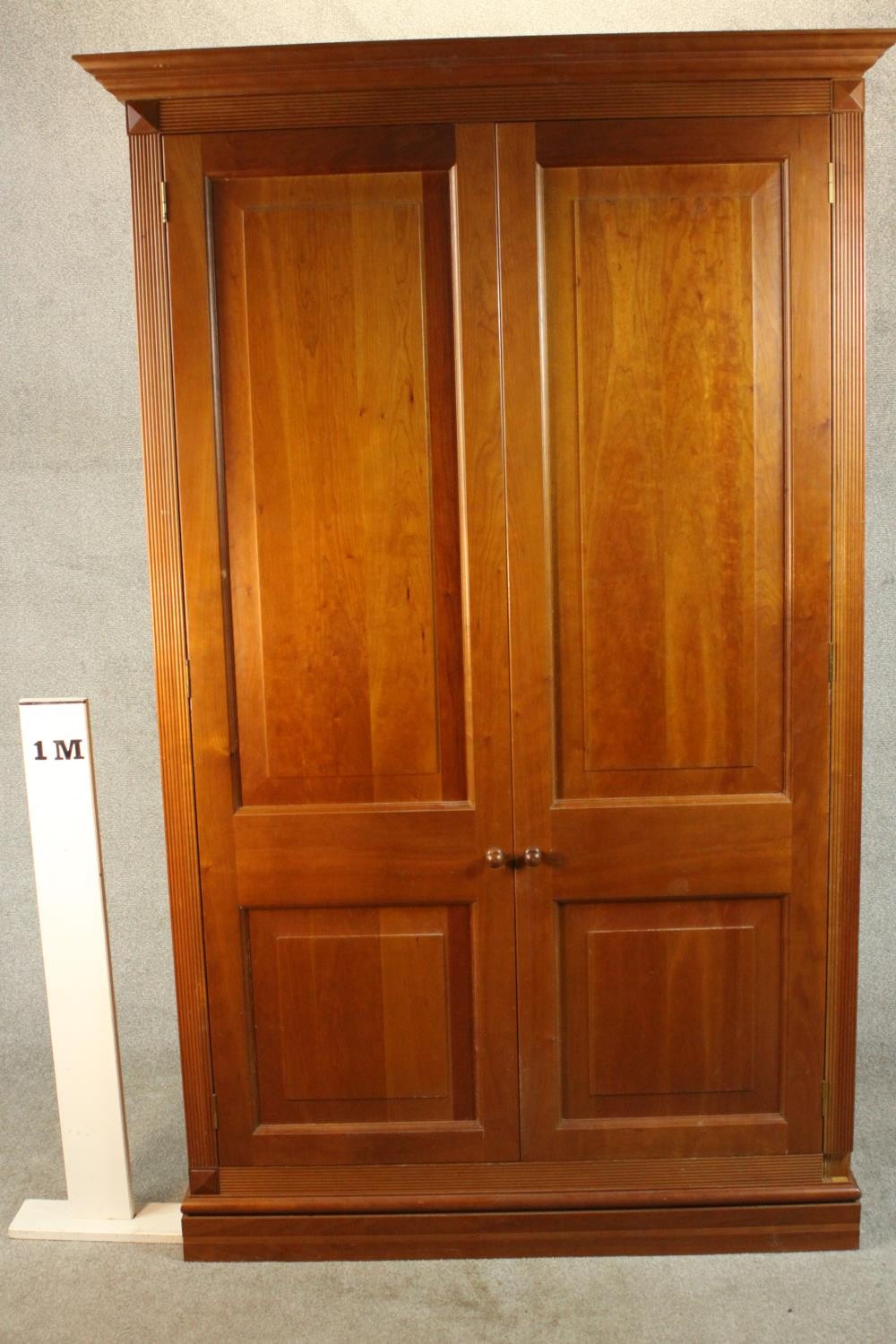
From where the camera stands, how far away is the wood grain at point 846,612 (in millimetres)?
2059

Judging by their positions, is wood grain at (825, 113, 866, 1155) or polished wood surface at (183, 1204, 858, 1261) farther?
polished wood surface at (183, 1204, 858, 1261)

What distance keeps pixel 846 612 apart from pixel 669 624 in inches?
14.0

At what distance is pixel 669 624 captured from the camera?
215 centimetres

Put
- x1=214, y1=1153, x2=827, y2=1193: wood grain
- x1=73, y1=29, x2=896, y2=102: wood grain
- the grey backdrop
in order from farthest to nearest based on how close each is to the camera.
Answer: the grey backdrop, x1=214, y1=1153, x2=827, y2=1193: wood grain, x1=73, y1=29, x2=896, y2=102: wood grain

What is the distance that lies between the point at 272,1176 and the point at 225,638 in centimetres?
116

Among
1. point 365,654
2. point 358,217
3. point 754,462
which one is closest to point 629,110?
point 358,217

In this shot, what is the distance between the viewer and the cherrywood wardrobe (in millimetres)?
2045

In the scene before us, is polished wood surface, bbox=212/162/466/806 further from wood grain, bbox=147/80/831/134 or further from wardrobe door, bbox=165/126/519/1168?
wood grain, bbox=147/80/831/134

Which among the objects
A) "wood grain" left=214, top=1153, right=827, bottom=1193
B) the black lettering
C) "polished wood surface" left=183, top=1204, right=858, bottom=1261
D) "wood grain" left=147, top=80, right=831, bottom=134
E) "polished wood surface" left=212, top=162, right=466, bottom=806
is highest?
"wood grain" left=147, top=80, right=831, bottom=134

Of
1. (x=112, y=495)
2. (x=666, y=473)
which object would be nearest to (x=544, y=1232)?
(x=666, y=473)

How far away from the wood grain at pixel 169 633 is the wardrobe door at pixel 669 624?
67 cm

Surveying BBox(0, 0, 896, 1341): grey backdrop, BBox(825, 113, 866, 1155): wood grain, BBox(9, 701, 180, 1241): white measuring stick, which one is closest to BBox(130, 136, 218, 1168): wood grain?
BBox(9, 701, 180, 1241): white measuring stick

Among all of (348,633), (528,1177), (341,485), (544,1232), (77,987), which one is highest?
(341,485)

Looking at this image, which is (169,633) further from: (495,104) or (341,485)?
(495,104)
